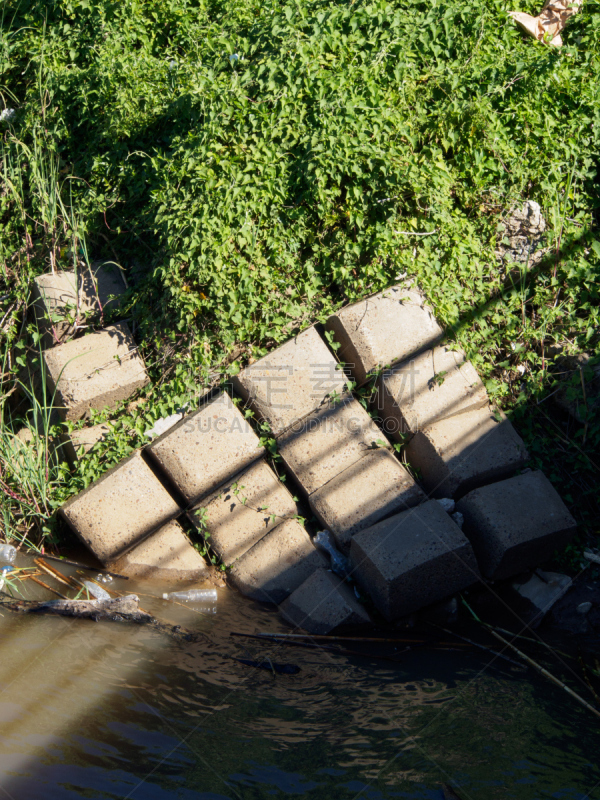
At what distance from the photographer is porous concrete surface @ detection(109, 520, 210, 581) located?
11.6 feet

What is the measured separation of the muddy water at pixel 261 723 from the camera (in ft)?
7.29

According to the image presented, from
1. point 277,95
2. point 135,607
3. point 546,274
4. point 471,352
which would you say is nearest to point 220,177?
point 277,95

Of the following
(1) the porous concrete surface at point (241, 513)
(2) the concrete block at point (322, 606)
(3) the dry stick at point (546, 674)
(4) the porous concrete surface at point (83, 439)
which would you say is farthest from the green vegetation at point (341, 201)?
(2) the concrete block at point (322, 606)

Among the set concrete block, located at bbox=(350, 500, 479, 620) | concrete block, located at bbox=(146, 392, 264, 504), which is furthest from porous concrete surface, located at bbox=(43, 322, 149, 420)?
concrete block, located at bbox=(350, 500, 479, 620)

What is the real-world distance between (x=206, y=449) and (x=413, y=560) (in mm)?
1323

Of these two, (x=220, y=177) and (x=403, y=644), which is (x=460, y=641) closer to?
(x=403, y=644)

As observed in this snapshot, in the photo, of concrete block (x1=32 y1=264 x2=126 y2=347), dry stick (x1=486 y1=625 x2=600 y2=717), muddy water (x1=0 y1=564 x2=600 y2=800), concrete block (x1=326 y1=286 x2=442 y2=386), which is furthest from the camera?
concrete block (x1=32 y1=264 x2=126 y2=347)

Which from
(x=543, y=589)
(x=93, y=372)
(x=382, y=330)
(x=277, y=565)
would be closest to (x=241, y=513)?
(x=277, y=565)

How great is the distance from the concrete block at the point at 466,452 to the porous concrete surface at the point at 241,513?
837 millimetres

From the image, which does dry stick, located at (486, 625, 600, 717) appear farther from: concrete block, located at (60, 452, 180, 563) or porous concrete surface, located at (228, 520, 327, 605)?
concrete block, located at (60, 452, 180, 563)

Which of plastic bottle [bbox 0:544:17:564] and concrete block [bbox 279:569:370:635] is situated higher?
plastic bottle [bbox 0:544:17:564]

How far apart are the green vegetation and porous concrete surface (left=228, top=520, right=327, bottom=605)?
3.27 ft

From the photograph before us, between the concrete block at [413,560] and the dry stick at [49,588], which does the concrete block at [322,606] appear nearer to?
→ the concrete block at [413,560]

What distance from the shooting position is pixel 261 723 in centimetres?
254
